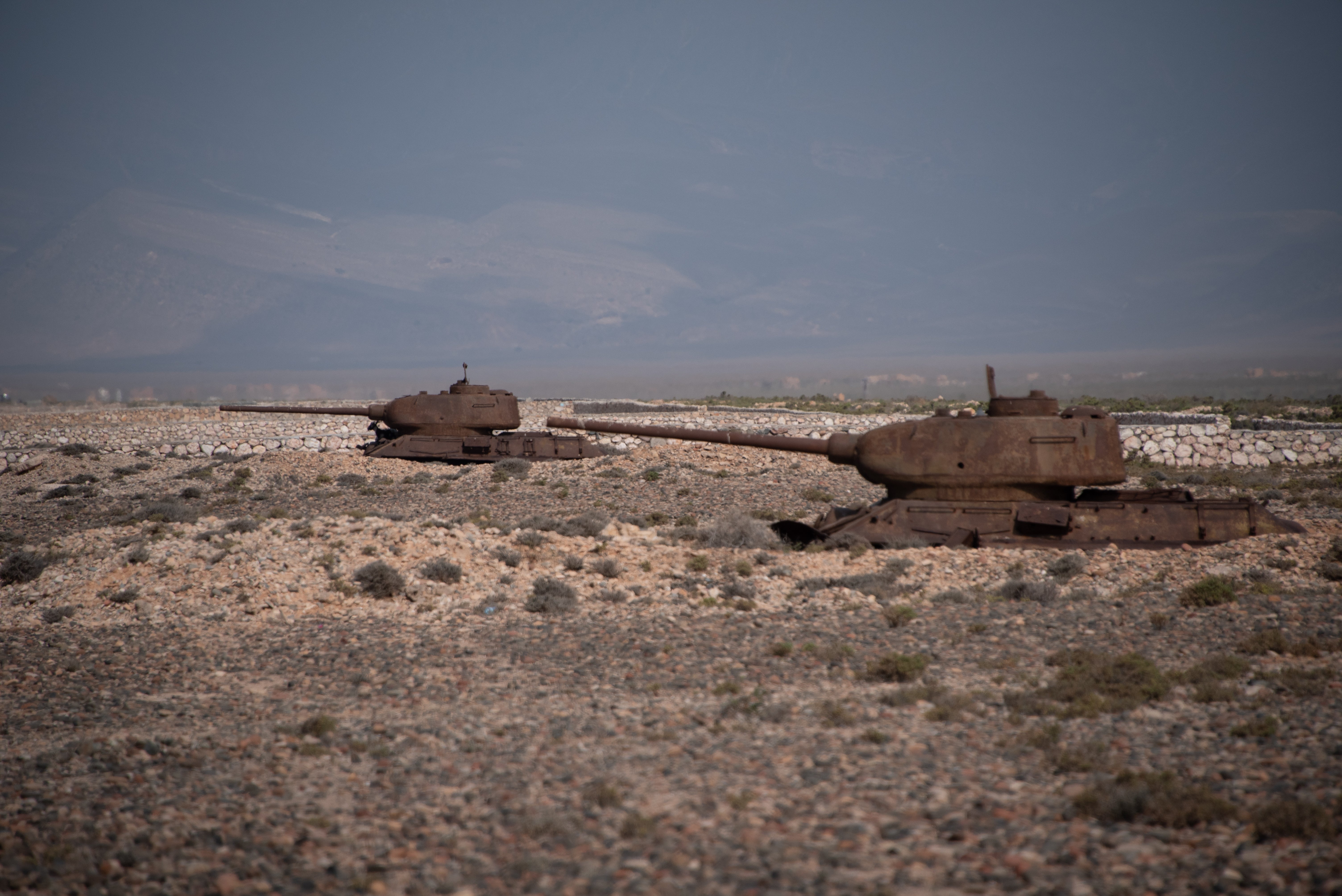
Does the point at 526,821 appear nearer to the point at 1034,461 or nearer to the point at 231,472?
the point at 1034,461

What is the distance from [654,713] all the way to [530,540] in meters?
6.13

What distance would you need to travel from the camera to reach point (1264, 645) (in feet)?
27.4

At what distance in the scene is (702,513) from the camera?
17531mm

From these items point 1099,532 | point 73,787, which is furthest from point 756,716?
point 1099,532

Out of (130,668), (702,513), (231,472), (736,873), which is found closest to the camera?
(736,873)

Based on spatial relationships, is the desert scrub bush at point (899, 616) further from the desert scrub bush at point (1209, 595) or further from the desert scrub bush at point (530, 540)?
the desert scrub bush at point (530, 540)

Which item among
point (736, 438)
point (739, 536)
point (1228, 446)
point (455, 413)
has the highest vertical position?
point (455, 413)

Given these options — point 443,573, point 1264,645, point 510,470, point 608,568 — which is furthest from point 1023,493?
point 510,470

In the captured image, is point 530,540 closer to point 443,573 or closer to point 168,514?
point 443,573

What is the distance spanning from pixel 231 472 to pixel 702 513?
50.0ft

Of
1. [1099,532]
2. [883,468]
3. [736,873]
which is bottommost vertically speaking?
[736,873]

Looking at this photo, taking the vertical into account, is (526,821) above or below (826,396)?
below

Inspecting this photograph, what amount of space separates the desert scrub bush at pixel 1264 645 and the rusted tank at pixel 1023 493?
143 inches

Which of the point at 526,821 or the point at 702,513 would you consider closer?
the point at 526,821
